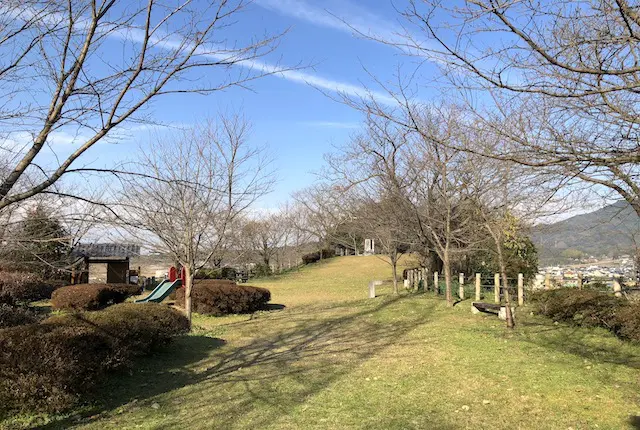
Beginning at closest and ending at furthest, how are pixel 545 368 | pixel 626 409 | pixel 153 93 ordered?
pixel 153 93 → pixel 626 409 → pixel 545 368

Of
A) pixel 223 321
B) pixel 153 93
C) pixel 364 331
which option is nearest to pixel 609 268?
pixel 364 331

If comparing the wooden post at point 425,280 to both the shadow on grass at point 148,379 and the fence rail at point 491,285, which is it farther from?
the shadow on grass at point 148,379

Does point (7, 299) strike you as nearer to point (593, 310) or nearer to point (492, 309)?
point (492, 309)

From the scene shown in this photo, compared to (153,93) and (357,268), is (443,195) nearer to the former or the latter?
(153,93)

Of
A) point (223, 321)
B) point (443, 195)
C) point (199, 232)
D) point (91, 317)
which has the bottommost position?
point (223, 321)

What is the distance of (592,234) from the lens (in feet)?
25.2

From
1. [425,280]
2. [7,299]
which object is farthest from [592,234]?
[7,299]

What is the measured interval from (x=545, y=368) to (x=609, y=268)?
10781 millimetres

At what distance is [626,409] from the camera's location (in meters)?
5.05

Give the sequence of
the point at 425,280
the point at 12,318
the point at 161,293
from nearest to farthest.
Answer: the point at 12,318, the point at 161,293, the point at 425,280

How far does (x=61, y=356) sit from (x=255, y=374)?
8.57ft

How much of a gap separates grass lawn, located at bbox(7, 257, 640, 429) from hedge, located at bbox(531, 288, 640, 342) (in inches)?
9.2

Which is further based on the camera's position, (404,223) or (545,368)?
(404,223)

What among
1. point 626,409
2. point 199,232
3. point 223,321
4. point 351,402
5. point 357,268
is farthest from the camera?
point 357,268
